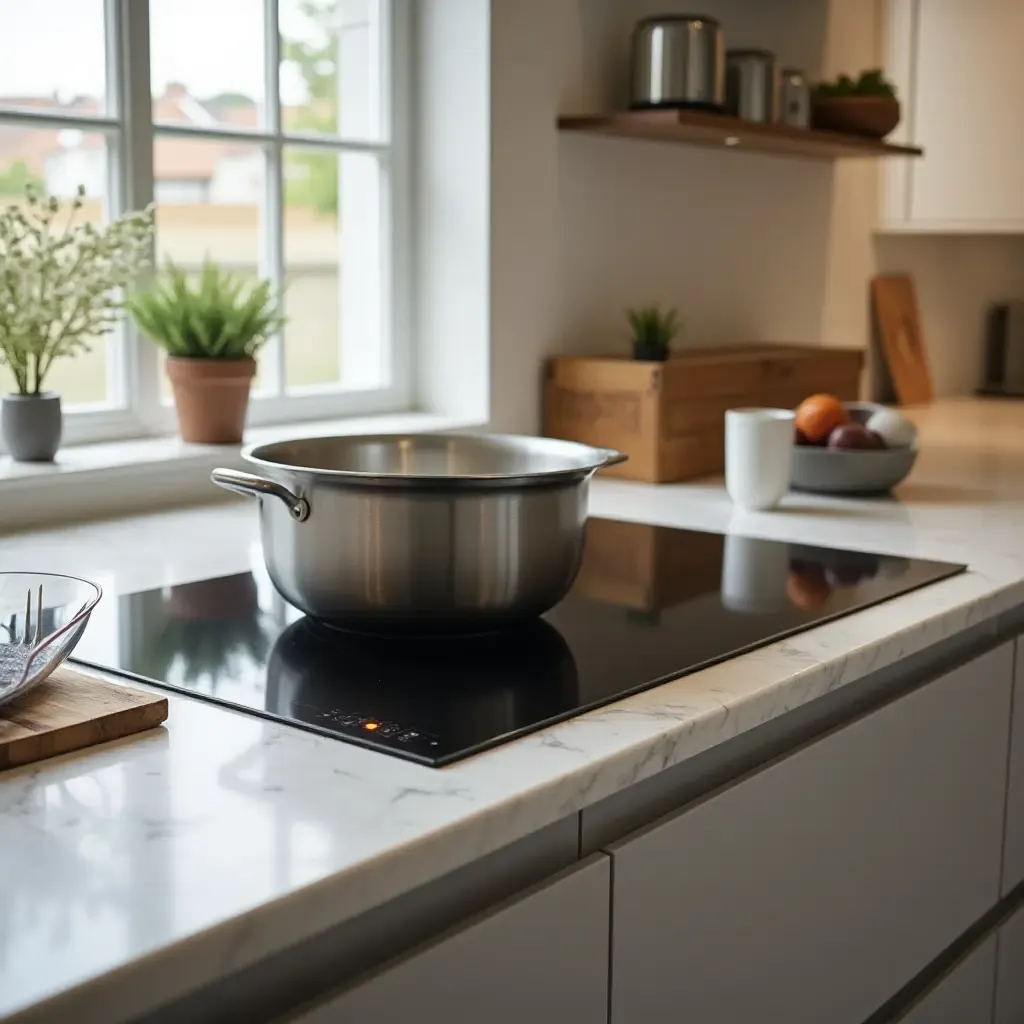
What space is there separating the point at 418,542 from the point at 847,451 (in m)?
1.08

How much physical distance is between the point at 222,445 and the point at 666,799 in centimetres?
107

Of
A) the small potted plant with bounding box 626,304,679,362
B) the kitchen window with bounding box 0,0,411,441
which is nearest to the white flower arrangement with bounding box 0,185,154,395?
the kitchen window with bounding box 0,0,411,441

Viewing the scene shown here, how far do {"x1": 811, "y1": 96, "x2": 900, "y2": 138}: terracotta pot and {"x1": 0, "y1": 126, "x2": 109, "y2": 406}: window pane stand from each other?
142cm

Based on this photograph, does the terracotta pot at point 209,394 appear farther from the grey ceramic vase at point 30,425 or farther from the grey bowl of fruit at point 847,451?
the grey bowl of fruit at point 847,451

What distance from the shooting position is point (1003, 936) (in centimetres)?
159

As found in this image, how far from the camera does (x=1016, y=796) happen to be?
161cm

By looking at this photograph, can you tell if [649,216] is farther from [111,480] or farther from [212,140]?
[111,480]

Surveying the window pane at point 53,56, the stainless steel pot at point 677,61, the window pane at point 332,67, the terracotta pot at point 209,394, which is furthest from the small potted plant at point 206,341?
the stainless steel pot at point 677,61

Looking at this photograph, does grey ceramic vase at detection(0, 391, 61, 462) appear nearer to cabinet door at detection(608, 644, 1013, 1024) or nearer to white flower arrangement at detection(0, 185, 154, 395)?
white flower arrangement at detection(0, 185, 154, 395)

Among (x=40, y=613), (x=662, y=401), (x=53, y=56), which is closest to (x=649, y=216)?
(x=662, y=401)

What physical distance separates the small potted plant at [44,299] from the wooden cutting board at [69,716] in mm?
821

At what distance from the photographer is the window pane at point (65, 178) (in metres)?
1.87

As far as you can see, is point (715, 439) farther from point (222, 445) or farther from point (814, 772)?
point (814, 772)

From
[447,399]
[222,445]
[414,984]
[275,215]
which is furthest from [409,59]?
[414,984]
